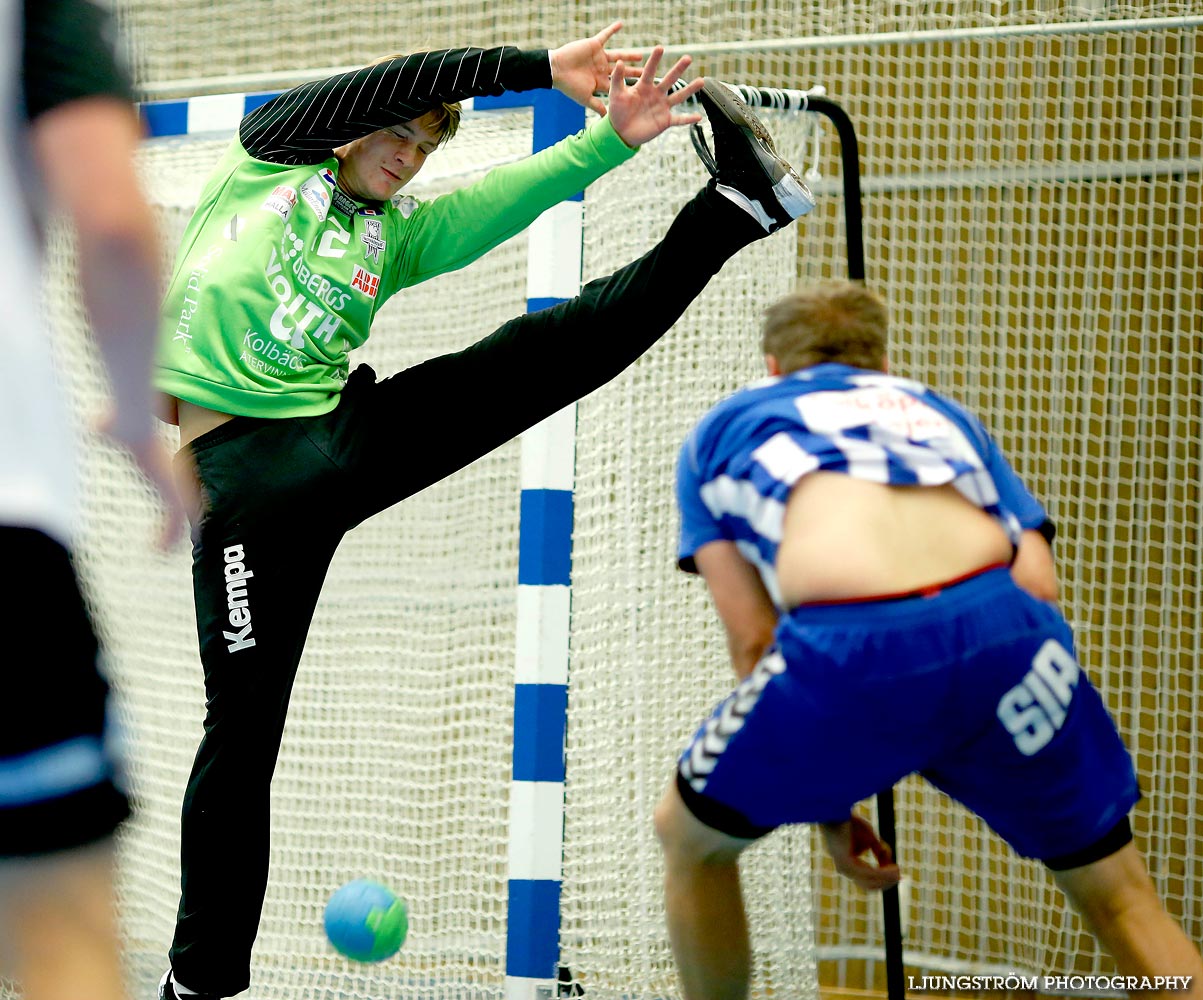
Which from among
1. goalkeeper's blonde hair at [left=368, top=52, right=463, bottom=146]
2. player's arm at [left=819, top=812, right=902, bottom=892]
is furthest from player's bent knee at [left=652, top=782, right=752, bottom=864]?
goalkeeper's blonde hair at [left=368, top=52, right=463, bottom=146]

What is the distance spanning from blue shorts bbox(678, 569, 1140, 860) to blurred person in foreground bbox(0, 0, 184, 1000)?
1046 mm

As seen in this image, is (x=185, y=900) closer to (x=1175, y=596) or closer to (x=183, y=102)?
(x=183, y=102)

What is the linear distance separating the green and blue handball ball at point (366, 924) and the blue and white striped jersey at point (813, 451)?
1235mm

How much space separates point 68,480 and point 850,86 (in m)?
4.06

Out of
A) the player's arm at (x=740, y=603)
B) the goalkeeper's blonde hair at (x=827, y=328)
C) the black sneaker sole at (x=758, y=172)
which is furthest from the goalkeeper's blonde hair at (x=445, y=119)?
the player's arm at (x=740, y=603)

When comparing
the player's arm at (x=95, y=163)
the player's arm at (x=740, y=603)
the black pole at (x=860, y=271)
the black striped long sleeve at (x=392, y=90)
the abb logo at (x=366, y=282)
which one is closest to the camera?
the player's arm at (x=95, y=163)

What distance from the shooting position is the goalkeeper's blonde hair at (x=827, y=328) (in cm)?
222

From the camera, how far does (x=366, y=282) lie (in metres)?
2.80

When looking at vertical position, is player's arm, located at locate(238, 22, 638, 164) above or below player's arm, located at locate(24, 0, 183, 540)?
below

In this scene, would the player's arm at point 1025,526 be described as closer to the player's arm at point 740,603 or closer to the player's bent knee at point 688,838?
the player's arm at point 740,603

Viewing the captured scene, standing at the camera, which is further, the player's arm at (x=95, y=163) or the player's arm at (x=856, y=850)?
the player's arm at (x=856, y=850)

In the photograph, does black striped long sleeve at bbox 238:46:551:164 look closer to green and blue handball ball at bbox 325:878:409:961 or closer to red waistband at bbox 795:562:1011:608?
red waistband at bbox 795:562:1011:608

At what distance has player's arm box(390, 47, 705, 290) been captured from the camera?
272 centimetres

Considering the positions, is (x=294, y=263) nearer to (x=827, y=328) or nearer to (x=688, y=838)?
(x=827, y=328)
